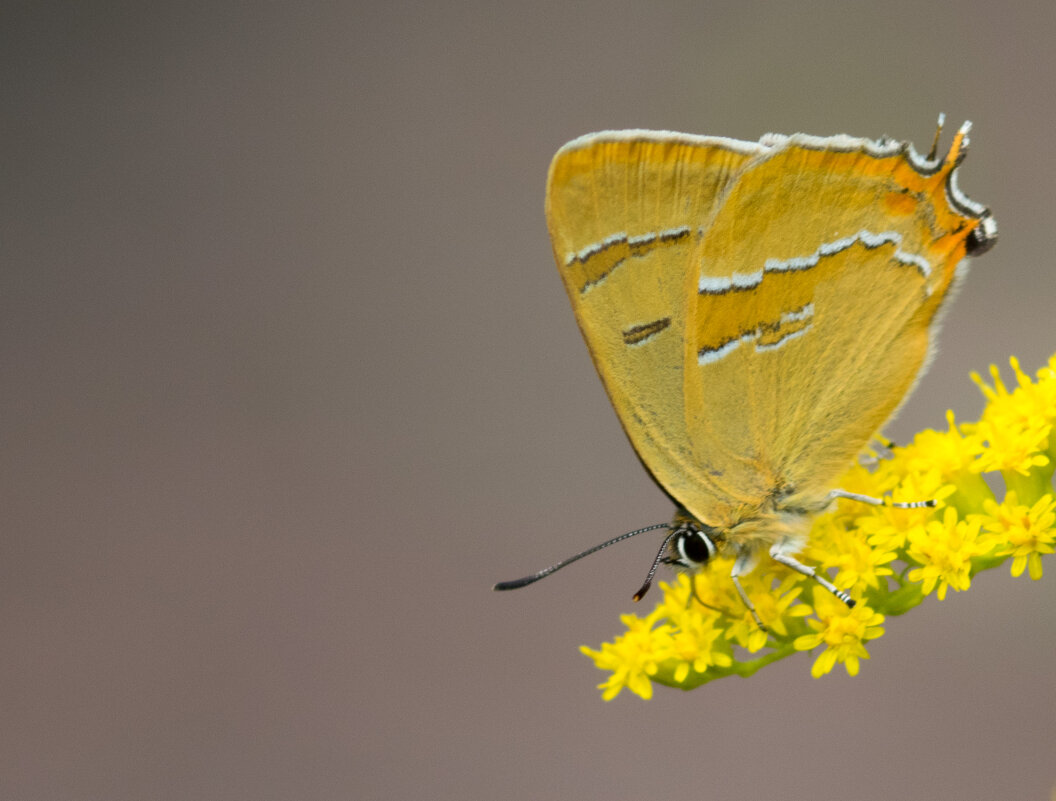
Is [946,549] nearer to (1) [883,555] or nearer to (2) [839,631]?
(1) [883,555]

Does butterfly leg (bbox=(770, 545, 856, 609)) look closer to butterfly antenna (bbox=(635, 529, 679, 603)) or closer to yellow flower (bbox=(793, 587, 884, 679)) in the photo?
yellow flower (bbox=(793, 587, 884, 679))

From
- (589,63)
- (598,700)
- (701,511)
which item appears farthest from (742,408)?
(589,63)

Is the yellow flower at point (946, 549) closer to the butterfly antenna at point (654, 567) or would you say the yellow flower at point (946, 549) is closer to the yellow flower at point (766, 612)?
the yellow flower at point (766, 612)

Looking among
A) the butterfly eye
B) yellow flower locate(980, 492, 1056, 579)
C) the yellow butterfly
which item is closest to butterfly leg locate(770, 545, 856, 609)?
the yellow butterfly

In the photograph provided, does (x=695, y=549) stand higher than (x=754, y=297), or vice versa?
(x=754, y=297)

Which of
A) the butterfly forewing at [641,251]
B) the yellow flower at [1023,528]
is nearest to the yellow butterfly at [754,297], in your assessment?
the butterfly forewing at [641,251]

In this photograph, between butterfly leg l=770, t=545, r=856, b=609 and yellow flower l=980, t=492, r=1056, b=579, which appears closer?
yellow flower l=980, t=492, r=1056, b=579

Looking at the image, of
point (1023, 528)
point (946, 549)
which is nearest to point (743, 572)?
point (946, 549)
